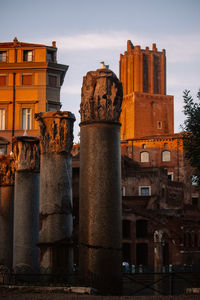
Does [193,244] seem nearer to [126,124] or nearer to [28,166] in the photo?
[28,166]

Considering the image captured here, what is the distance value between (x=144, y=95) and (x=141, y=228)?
4001 cm

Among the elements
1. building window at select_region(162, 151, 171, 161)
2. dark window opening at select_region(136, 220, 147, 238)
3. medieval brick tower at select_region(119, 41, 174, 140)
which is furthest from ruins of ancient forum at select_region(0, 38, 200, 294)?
medieval brick tower at select_region(119, 41, 174, 140)

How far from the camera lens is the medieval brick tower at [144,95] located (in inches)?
3159

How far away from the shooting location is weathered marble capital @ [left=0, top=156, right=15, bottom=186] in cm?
1800

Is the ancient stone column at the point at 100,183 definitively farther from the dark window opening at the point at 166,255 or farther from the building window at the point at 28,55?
the dark window opening at the point at 166,255

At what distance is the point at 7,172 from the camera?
1811 centimetres

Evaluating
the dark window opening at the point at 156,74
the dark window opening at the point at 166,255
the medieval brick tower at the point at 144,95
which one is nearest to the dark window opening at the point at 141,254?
the dark window opening at the point at 166,255

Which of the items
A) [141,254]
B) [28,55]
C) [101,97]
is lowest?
[141,254]

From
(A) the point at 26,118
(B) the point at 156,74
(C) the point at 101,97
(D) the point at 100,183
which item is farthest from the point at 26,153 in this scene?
(B) the point at 156,74

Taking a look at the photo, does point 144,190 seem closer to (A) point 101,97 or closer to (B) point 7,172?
(B) point 7,172

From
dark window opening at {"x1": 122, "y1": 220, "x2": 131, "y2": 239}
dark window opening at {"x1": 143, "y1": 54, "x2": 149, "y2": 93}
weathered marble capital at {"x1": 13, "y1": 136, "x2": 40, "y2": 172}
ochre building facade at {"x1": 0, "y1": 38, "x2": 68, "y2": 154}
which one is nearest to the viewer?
weathered marble capital at {"x1": 13, "y1": 136, "x2": 40, "y2": 172}

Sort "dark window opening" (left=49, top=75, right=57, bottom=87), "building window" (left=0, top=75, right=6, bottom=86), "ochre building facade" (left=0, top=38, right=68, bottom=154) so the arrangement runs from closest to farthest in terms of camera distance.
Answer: "ochre building facade" (left=0, top=38, right=68, bottom=154) → "dark window opening" (left=49, top=75, right=57, bottom=87) → "building window" (left=0, top=75, right=6, bottom=86)

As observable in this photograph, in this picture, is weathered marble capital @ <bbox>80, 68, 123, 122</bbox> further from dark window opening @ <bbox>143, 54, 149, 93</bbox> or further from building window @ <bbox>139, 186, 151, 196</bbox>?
dark window opening @ <bbox>143, 54, 149, 93</bbox>

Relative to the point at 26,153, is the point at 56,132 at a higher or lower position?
higher
